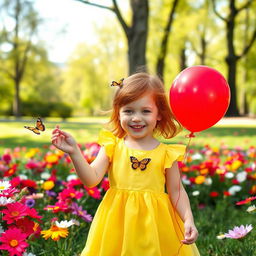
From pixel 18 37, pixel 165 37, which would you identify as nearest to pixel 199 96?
pixel 165 37

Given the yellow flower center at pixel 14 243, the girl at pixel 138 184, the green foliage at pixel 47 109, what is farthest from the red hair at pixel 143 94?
the green foliage at pixel 47 109

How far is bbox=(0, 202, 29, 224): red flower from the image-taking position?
1.84 meters

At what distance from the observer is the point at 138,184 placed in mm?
1942

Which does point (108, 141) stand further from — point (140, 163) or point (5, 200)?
point (5, 200)

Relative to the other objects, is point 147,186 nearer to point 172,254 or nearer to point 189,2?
point 172,254

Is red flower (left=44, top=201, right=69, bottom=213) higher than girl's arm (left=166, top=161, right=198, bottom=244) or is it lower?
lower

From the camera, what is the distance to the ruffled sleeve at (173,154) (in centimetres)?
196

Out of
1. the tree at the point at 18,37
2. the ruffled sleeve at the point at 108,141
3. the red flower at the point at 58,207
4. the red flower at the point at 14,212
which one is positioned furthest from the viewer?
the tree at the point at 18,37

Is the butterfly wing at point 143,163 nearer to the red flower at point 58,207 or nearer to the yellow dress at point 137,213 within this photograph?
the yellow dress at point 137,213

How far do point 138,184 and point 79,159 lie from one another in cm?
32

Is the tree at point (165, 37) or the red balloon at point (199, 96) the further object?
the tree at point (165, 37)

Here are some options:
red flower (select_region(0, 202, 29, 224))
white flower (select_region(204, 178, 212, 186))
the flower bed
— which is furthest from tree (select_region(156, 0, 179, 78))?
red flower (select_region(0, 202, 29, 224))

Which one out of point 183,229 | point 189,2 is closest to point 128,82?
point 183,229

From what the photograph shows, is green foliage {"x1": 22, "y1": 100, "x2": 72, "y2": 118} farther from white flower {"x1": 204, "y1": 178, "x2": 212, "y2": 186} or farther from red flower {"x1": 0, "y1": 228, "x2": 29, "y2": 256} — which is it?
red flower {"x1": 0, "y1": 228, "x2": 29, "y2": 256}
